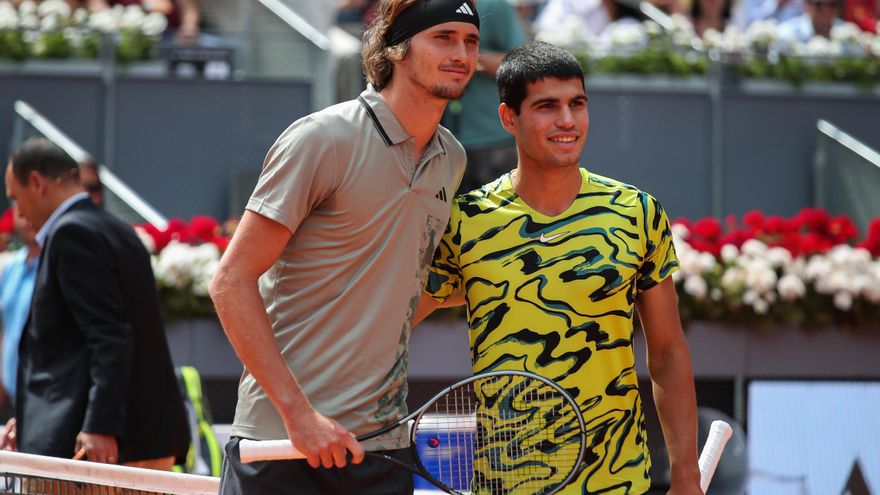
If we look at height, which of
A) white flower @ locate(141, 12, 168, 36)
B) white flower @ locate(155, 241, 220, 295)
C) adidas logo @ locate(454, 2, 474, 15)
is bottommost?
white flower @ locate(155, 241, 220, 295)

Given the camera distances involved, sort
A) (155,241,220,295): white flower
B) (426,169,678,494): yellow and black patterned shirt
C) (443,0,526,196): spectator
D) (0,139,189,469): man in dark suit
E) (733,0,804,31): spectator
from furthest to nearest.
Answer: (733,0,804,31): spectator < (155,241,220,295): white flower < (443,0,526,196): spectator < (0,139,189,469): man in dark suit < (426,169,678,494): yellow and black patterned shirt

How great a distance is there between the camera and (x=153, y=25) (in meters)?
9.15

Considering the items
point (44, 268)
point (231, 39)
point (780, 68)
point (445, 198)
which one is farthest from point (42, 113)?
point (445, 198)

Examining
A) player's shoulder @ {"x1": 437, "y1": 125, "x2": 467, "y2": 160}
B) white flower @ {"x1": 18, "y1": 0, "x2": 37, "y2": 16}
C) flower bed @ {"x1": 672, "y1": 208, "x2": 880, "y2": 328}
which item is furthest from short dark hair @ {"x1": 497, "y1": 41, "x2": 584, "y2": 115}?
white flower @ {"x1": 18, "y1": 0, "x2": 37, "y2": 16}

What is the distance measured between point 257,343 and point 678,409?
107 centimetres

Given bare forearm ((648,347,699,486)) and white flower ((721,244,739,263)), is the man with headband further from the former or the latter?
white flower ((721,244,739,263))

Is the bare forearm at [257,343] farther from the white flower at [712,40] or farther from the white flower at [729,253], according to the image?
the white flower at [712,40]

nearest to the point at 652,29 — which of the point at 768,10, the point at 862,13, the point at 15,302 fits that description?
the point at 768,10

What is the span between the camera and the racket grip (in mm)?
2629

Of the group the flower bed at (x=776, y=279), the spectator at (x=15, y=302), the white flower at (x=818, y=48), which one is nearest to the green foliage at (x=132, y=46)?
the spectator at (x=15, y=302)

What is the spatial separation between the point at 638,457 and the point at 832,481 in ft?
11.8

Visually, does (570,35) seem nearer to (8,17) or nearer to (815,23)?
(815,23)

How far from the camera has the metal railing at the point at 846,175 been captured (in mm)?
8703

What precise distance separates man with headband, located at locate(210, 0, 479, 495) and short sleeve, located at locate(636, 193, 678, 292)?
54cm
